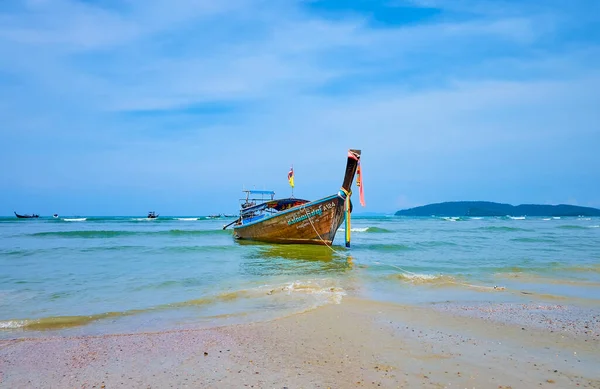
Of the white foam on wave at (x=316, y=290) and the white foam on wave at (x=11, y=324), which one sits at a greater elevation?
the white foam on wave at (x=316, y=290)

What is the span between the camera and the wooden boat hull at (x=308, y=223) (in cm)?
1801

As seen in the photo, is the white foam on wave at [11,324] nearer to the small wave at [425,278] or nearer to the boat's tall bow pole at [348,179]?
the small wave at [425,278]

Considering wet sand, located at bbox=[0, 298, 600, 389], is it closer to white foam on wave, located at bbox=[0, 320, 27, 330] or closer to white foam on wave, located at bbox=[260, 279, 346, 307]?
white foam on wave, located at bbox=[0, 320, 27, 330]

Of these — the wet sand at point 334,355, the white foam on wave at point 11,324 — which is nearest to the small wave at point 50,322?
the white foam on wave at point 11,324

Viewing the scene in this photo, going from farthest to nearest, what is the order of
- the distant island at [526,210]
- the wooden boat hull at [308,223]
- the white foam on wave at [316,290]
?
the distant island at [526,210] → the wooden boat hull at [308,223] → the white foam on wave at [316,290]

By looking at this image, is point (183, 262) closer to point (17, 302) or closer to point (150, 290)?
point (150, 290)

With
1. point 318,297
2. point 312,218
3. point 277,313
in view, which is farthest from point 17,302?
point 312,218

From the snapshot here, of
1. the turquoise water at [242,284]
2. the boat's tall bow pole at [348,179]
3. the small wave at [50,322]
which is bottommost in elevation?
the small wave at [50,322]

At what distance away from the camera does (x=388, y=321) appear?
20.9 feet

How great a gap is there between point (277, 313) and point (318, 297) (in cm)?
149

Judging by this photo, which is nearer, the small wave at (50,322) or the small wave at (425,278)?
the small wave at (50,322)

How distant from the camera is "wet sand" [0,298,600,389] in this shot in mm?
4070

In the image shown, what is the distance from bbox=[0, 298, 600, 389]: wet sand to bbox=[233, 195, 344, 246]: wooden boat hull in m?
11.4

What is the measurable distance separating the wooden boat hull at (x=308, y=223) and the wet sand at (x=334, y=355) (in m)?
11.4
